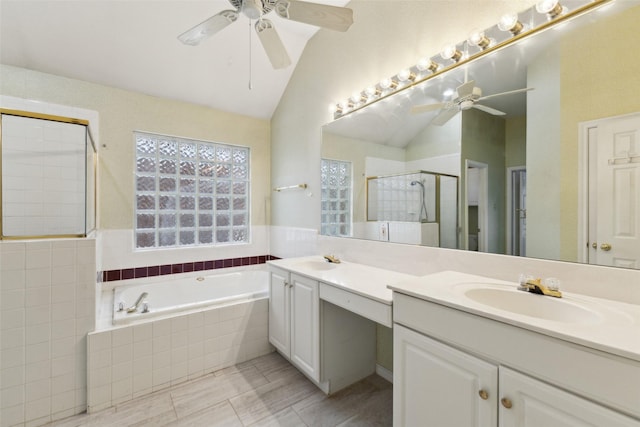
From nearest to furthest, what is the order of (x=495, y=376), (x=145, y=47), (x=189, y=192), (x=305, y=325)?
(x=495, y=376), (x=305, y=325), (x=145, y=47), (x=189, y=192)

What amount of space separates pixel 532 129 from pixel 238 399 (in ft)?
7.72

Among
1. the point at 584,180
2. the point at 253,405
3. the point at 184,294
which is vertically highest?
the point at 584,180

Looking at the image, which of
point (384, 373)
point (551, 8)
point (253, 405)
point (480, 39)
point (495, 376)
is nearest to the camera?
point (495, 376)

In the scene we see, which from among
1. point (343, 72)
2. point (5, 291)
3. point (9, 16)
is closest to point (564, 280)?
point (343, 72)

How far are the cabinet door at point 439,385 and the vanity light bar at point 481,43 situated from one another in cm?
151

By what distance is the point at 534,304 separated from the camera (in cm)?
116

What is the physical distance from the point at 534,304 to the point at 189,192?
10.3 ft

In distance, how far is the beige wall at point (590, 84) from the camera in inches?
42.3

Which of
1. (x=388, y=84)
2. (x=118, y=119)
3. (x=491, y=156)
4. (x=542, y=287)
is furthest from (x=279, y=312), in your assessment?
(x=118, y=119)

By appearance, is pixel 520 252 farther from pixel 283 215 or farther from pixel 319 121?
pixel 283 215

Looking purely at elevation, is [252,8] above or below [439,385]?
above

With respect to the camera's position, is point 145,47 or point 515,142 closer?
point 515,142

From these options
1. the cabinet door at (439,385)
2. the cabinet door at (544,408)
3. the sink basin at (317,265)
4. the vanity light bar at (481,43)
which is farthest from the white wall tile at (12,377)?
the vanity light bar at (481,43)

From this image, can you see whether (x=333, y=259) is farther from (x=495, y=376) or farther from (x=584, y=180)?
(x=584, y=180)
